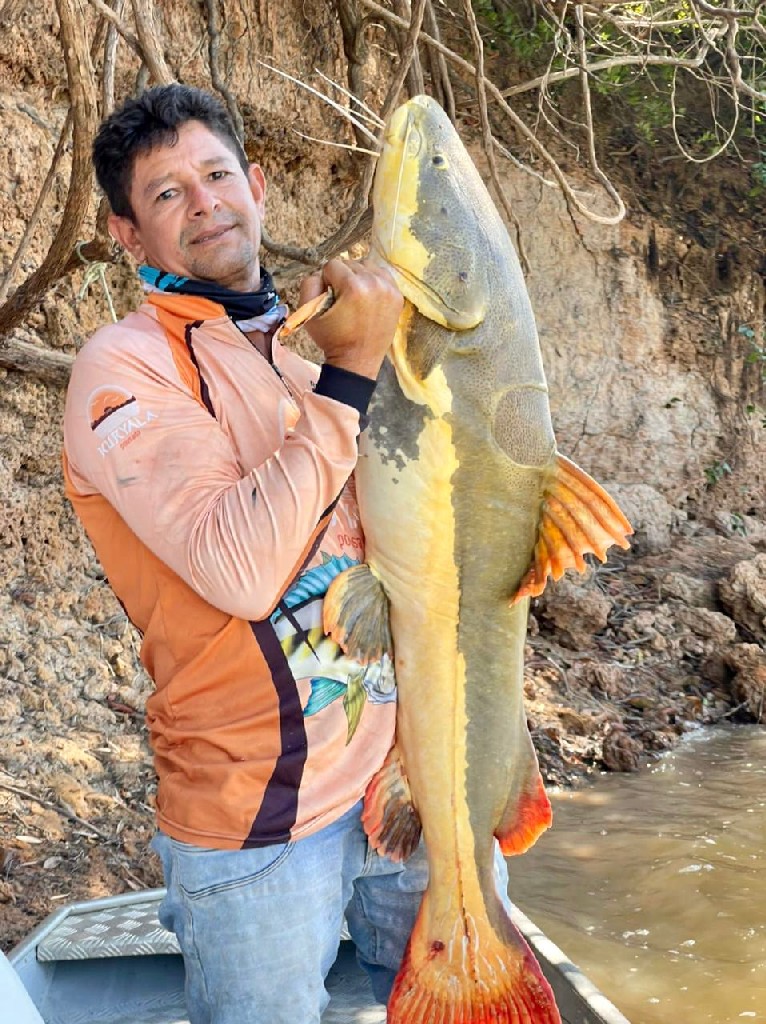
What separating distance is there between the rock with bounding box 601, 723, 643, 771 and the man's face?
472cm

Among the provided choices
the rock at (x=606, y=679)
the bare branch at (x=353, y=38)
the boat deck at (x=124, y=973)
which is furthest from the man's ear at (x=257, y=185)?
the rock at (x=606, y=679)

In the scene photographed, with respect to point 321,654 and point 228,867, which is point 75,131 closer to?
point 321,654

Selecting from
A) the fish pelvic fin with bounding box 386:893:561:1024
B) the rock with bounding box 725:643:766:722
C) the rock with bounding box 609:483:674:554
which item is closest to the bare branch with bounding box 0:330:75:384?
the fish pelvic fin with bounding box 386:893:561:1024

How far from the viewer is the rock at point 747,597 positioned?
7.49 m

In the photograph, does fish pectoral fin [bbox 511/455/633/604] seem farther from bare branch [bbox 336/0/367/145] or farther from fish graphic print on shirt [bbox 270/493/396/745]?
bare branch [bbox 336/0/367/145]

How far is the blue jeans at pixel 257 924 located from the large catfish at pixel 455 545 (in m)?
0.16

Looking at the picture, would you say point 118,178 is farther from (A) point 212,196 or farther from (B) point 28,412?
(B) point 28,412

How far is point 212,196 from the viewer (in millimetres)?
1995

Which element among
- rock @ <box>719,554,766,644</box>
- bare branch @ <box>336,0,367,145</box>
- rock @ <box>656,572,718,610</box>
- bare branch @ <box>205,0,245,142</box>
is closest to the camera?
bare branch @ <box>205,0,245,142</box>

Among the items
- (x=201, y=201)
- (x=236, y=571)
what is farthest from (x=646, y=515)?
(x=236, y=571)

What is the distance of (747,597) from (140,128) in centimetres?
645

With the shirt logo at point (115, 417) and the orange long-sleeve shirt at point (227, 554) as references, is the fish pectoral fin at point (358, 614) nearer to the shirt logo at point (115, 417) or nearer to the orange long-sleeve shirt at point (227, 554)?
the orange long-sleeve shirt at point (227, 554)

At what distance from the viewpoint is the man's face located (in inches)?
78.1

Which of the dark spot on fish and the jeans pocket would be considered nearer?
the jeans pocket
